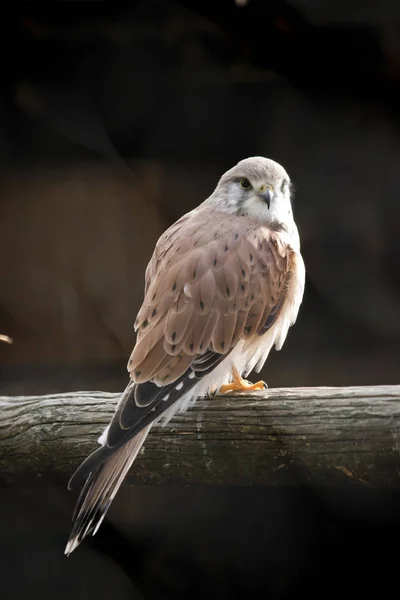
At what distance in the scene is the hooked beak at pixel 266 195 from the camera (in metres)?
2.08

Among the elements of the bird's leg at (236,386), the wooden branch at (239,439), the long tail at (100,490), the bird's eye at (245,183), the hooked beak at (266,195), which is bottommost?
the long tail at (100,490)

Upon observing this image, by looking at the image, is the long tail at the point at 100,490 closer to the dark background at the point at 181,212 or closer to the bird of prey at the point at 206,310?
the bird of prey at the point at 206,310

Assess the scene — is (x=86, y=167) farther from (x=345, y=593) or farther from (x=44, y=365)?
(x=345, y=593)

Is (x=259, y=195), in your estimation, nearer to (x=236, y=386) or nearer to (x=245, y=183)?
(x=245, y=183)

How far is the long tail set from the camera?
5.03 ft

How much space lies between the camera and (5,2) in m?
2.60

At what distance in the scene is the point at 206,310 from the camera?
6.00 ft

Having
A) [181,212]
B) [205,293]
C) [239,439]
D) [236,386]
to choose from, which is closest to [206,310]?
[205,293]

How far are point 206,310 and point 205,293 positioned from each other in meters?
0.04

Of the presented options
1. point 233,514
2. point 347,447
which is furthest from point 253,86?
point 347,447

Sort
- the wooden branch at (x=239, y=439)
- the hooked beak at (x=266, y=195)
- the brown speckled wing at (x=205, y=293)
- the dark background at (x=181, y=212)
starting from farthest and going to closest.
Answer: the dark background at (x=181, y=212) < the hooked beak at (x=266, y=195) < the brown speckled wing at (x=205, y=293) < the wooden branch at (x=239, y=439)

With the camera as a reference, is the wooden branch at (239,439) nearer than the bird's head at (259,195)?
Yes

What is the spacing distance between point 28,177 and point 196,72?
66 centimetres

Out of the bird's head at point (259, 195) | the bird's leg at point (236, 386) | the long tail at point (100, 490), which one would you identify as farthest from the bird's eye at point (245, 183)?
the long tail at point (100, 490)
